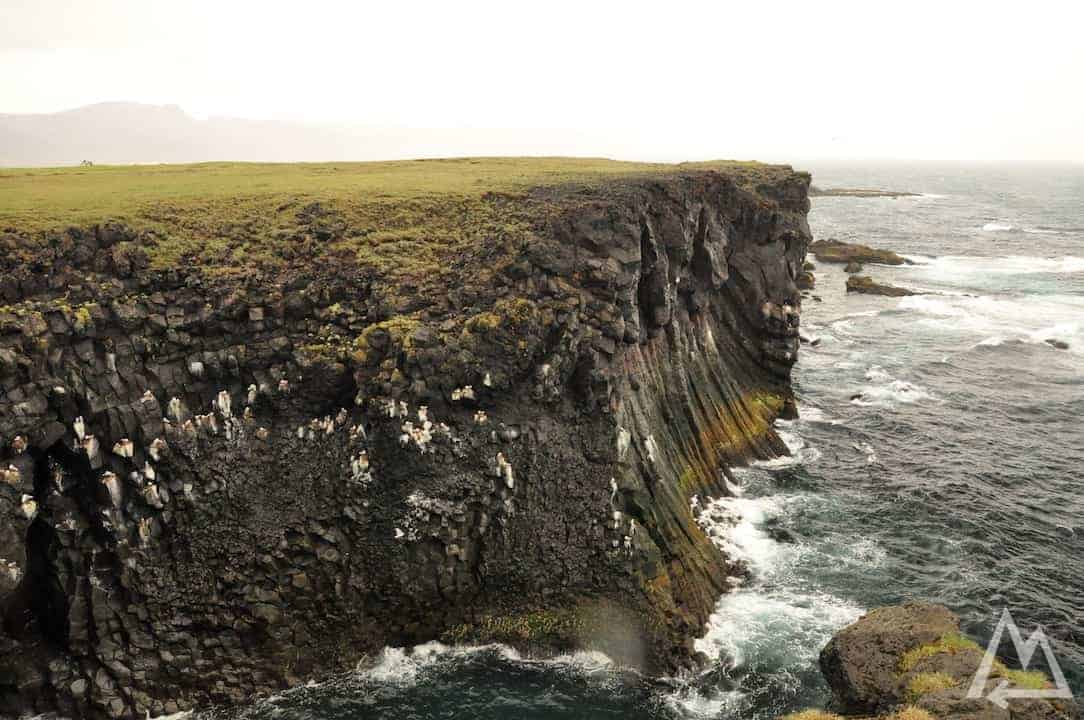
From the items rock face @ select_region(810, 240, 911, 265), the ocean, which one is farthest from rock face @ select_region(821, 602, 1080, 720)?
rock face @ select_region(810, 240, 911, 265)

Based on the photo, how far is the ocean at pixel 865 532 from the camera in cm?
2414

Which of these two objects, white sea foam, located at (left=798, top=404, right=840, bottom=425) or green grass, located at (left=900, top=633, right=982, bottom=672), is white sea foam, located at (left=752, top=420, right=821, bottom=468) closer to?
white sea foam, located at (left=798, top=404, right=840, bottom=425)

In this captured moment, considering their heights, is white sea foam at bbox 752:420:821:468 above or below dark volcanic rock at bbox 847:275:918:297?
below

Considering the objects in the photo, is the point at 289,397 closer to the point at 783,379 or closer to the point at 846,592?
the point at 846,592

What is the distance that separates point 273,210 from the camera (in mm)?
32469

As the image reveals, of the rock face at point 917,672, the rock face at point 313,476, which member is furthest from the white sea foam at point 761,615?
the rock face at point 917,672

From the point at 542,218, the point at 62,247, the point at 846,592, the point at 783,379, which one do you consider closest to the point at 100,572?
the point at 62,247

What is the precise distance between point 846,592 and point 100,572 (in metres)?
27.2

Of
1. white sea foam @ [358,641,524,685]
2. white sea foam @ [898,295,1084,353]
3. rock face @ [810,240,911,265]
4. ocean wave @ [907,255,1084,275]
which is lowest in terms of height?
white sea foam @ [358,641,524,685]

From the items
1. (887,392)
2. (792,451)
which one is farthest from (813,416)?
(887,392)

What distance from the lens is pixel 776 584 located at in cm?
2991

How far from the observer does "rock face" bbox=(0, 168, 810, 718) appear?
2283 centimetres

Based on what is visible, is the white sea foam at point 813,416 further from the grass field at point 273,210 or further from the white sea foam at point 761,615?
the grass field at point 273,210

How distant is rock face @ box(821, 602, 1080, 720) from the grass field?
2006 cm
